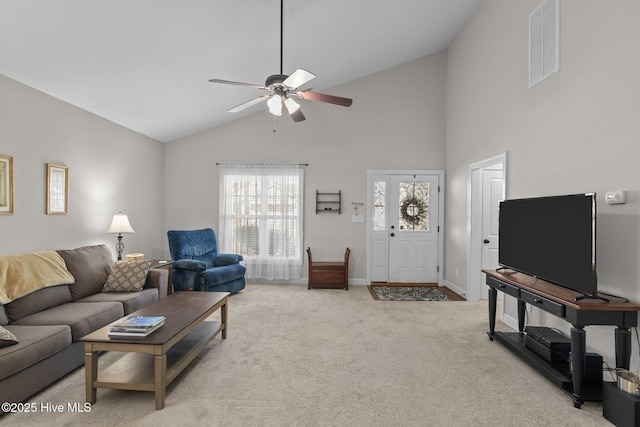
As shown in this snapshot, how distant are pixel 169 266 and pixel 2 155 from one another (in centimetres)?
223

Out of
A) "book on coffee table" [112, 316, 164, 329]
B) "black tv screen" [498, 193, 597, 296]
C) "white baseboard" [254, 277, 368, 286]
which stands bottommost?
"white baseboard" [254, 277, 368, 286]

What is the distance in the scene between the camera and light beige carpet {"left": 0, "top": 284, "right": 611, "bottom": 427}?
6.97 feet

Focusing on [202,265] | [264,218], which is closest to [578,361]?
[202,265]

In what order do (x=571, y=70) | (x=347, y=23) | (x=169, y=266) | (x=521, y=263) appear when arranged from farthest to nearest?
1. (x=169, y=266)
2. (x=347, y=23)
3. (x=521, y=263)
4. (x=571, y=70)

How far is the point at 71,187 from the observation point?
3990 mm

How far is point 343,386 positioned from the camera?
→ 251 cm

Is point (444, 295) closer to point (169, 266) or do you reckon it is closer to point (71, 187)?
point (169, 266)

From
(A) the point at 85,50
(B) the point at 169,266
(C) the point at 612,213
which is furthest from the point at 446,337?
(A) the point at 85,50

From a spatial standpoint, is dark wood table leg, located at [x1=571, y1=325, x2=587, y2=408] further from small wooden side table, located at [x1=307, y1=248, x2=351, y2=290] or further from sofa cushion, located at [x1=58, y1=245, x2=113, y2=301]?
sofa cushion, located at [x1=58, y1=245, x2=113, y2=301]

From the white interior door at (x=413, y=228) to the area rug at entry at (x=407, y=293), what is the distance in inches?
11.4

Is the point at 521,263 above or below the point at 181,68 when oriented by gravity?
below

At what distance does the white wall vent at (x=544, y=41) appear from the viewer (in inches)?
125

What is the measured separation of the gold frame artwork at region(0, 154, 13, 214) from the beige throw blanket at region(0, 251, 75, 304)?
54 cm

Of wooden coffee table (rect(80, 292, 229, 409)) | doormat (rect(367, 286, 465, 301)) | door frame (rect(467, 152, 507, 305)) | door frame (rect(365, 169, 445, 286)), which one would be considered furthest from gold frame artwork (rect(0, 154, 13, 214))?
door frame (rect(467, 152, 507, 305))
